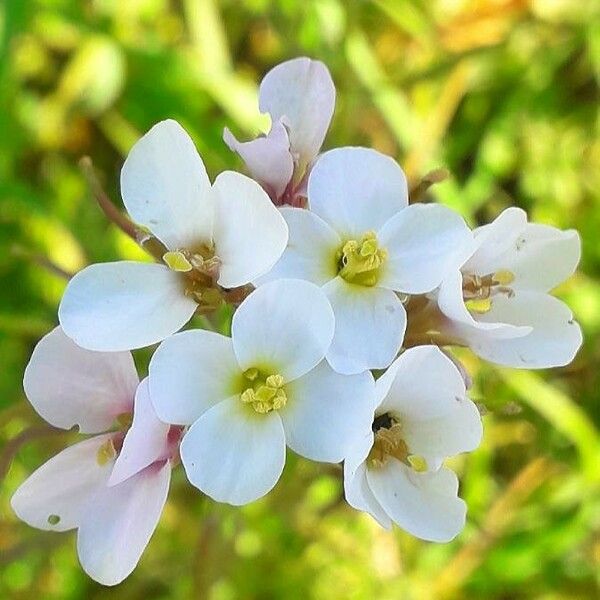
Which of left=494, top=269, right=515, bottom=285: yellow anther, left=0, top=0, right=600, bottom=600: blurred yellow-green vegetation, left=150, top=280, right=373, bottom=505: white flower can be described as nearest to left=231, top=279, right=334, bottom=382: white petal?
left=150, top=280, right=373, bottom=505: white flower

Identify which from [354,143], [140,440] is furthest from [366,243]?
[354,143]

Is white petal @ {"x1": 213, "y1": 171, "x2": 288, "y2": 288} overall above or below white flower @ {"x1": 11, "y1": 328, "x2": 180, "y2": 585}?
above

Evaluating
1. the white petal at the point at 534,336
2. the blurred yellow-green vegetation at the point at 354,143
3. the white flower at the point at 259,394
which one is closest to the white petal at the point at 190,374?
the white flower at the point at 259,394

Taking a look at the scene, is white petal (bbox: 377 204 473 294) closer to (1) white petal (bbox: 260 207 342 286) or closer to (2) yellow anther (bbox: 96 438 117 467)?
(1) white petal (bbox: 260 207 342 286)

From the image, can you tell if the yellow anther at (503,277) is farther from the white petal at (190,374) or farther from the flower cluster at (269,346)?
the white petal at (190,374)

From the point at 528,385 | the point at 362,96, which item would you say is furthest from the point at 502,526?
the point at 362,96
